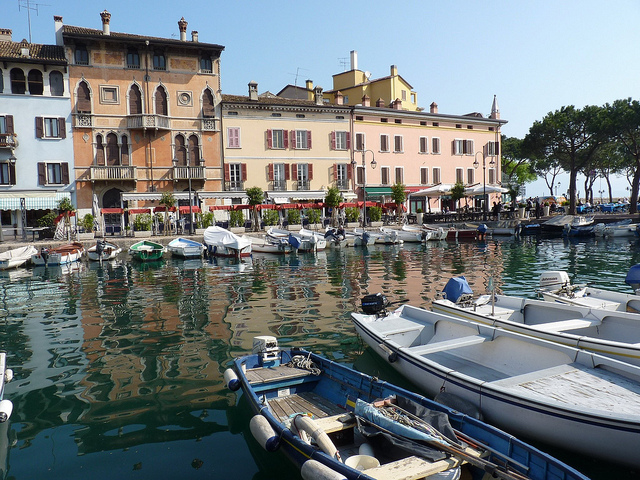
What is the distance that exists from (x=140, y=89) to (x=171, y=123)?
10.3ft

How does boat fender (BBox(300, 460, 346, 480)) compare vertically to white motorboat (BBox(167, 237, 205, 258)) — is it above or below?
below

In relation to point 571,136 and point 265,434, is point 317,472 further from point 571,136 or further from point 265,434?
point 571,136

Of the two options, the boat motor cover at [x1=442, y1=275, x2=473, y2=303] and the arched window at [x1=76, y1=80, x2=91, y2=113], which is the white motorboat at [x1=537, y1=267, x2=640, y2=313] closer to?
the boat motor cover at [x1=442, y1=275, x2=473, y2=303]

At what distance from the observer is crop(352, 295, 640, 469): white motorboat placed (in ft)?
17.4

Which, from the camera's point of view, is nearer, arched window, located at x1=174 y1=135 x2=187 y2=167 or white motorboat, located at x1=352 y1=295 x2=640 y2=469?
white motorboat, located at x1=352 y1=295 x2=640 y2=469

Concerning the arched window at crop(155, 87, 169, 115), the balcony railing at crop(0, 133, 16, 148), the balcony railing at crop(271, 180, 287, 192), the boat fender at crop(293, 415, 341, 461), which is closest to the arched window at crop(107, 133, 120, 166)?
the arched window at crop(155, 87, 169, 115)

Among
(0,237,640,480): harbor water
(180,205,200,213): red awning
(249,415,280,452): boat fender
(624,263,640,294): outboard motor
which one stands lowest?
(0,237,640,480): harbor water

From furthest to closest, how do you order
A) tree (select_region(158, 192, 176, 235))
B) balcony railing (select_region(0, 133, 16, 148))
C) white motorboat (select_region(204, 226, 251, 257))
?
tree (select_region(158, 192, 176, 235)) → balcony railing (select_region(0, 133, 16, 148)) → white motorboat (select_region(204, 226, 251, 257))

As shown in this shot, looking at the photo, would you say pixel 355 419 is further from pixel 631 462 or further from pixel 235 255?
pixel 235 255

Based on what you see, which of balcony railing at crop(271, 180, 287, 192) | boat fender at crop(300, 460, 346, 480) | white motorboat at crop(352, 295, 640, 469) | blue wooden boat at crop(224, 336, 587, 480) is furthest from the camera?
balcony railing at crop(271, 180, 287, 192)

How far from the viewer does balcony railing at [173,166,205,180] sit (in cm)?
3812

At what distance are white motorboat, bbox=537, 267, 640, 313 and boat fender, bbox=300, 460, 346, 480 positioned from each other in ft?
25.0

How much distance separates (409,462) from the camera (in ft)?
15.7

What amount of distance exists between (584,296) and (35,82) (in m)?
36.7
